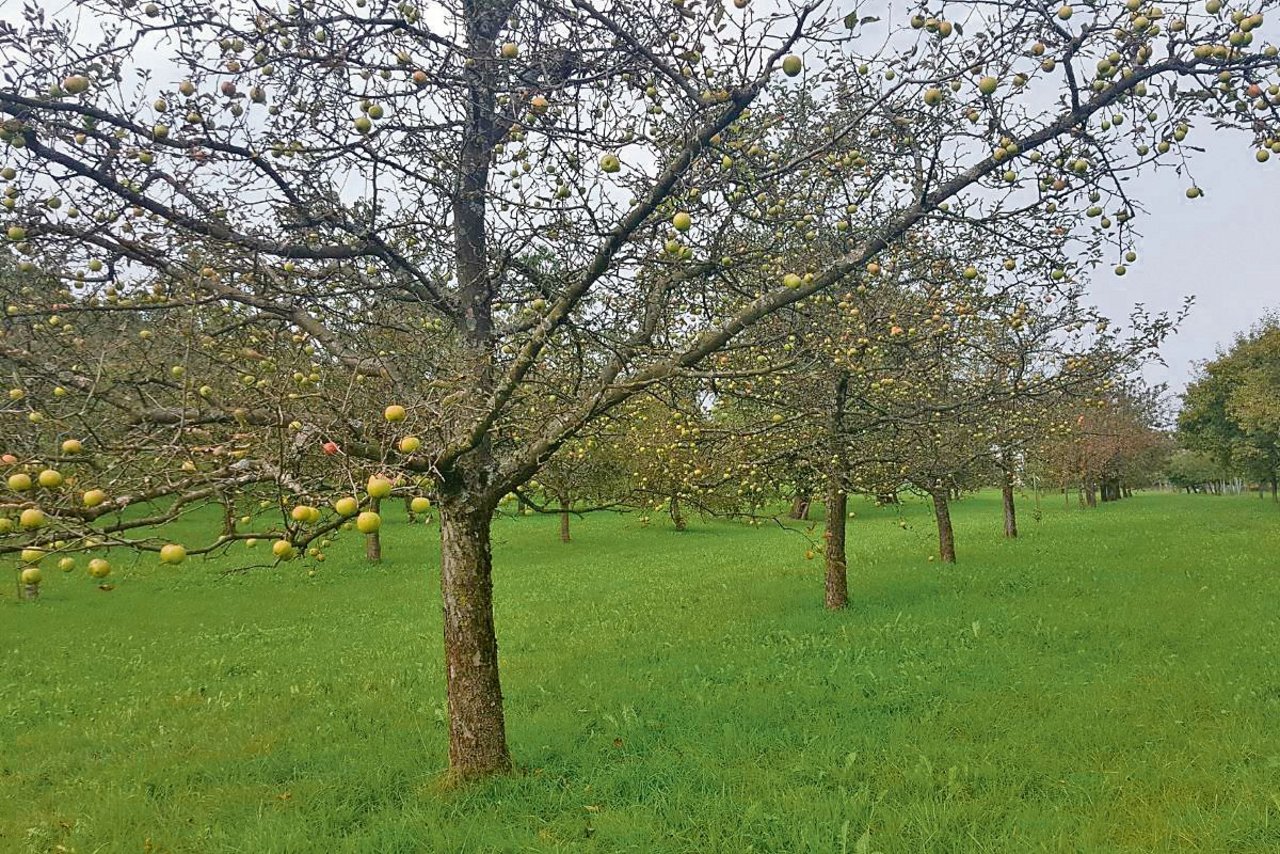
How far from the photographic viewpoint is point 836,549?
37.1 ft

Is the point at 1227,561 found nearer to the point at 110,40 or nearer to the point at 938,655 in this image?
the point at 938,655

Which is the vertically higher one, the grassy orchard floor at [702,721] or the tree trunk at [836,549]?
the tree trunk at [836,549]

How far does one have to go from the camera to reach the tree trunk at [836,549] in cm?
1071

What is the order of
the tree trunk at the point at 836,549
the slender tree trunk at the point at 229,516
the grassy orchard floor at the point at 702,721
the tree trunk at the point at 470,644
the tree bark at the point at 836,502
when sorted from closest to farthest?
1. the slender tree trunk at the point at 229,516
2. the grassy orchard floor at the point at 702,721
3. the tree trunk at the point at 470,644
4. the tree bark at the point at 836,502
5. the tree trunk at the point at 836,549

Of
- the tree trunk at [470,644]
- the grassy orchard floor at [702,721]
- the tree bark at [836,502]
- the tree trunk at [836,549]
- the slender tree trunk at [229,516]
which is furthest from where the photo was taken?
the tree trunk at [836,549]

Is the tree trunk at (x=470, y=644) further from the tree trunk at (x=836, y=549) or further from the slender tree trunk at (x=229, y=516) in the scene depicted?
the tree trunk at (x=836, y=549)

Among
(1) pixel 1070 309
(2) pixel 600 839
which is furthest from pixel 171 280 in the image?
(1) pixel 1070 309

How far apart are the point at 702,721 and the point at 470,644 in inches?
97.7

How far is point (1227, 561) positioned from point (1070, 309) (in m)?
7.24

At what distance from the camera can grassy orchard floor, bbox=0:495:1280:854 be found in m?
4.90

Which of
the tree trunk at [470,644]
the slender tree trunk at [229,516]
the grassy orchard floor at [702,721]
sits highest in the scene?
the slender tree trunk at [229,516]

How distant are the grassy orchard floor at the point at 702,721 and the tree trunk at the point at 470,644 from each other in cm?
29

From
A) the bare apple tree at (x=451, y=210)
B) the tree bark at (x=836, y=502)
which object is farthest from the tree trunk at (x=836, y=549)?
the bare apple tree at (x=451, y=210)

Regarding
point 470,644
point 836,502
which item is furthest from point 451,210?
point 836,502
